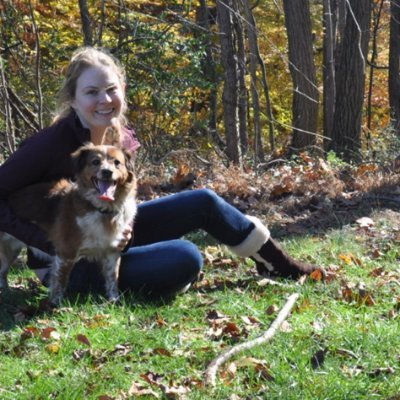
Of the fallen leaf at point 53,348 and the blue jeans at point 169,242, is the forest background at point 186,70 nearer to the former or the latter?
the blue jeans at point 169,242

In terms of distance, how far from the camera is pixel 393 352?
3.93 meters

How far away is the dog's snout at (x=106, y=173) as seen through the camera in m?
4.87

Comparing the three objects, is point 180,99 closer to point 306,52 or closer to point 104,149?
point 306,52

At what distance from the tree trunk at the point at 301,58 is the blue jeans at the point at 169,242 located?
390 inches

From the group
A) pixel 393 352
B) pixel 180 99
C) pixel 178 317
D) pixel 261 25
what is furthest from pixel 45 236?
pixel 261 25

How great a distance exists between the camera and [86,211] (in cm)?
506

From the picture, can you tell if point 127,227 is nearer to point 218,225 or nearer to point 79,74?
point 218,225

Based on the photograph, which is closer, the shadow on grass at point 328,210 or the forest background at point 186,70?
the shadow on grass at point 328,210

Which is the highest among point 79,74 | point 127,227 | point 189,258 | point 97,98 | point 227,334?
point 79,74

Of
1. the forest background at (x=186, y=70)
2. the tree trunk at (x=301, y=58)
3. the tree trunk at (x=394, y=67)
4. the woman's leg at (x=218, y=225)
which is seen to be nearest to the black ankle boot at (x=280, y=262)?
the woman's leg at (x=218, y=225)

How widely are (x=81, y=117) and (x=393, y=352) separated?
105 inches

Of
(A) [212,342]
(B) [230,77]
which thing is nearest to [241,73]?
(B) [230,77]

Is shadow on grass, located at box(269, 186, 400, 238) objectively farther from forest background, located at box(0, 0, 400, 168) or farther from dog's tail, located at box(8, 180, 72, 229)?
dog's tail, located at box(8, 180, 72, 229)

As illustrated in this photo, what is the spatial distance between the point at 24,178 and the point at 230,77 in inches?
326
